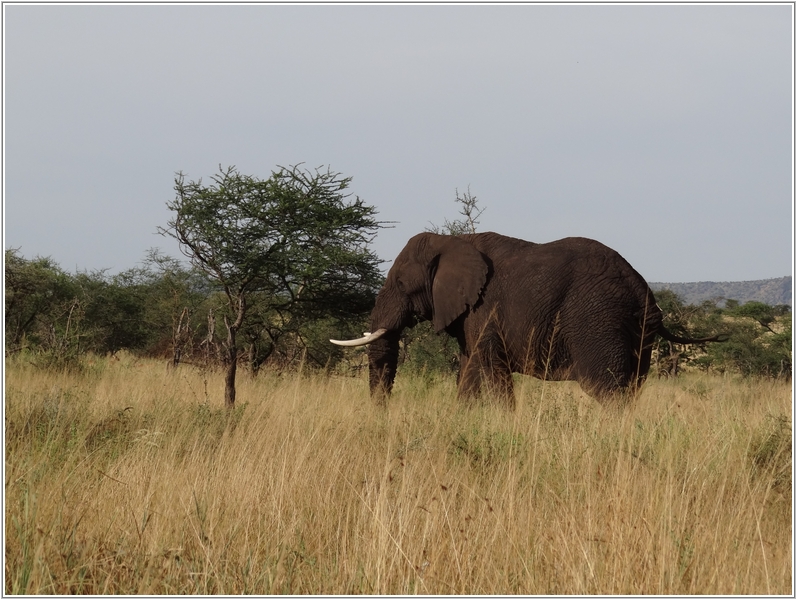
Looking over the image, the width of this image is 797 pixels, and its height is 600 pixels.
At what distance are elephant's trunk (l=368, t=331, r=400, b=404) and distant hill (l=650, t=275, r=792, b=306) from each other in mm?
Answer: 78820

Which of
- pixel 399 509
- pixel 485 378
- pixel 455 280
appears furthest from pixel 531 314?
pixel 399 509

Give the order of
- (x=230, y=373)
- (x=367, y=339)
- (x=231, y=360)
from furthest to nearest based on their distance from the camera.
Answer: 1. (x=367, y=339)
2. (x=231, y=360)
3. (x=230, y=373)

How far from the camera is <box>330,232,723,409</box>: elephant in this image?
928cm

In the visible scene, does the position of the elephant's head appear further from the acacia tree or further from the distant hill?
the distant hill

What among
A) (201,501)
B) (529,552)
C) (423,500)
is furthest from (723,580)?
(201,501)

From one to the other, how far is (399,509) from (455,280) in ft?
20.2

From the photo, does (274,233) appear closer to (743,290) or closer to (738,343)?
(738,343)

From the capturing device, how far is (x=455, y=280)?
33.7ft

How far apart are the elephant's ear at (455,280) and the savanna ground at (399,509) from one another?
3157 mm

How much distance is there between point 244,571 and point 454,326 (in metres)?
7.10

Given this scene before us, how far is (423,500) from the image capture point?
4680mm

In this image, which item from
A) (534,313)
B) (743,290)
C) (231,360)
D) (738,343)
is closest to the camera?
(534,313)

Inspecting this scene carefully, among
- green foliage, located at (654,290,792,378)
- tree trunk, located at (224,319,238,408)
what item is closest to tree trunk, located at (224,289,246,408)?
tree trunk, located at (224,319,238,408)

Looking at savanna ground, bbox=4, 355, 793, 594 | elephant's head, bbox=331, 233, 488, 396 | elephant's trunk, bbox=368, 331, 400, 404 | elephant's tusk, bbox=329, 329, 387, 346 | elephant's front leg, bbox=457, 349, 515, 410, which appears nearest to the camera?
savanna ground, bbox=4, 355, 793, 594
